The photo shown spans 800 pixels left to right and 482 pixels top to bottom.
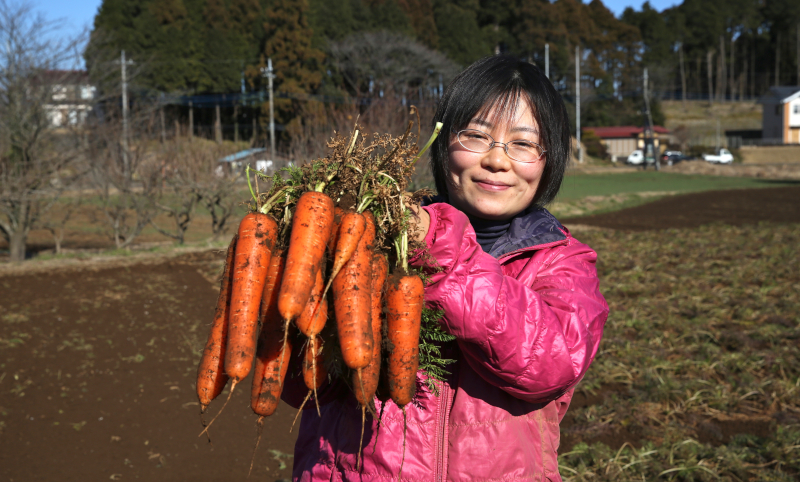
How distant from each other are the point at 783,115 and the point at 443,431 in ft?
260

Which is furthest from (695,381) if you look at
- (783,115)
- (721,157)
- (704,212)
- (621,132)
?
(783,115)

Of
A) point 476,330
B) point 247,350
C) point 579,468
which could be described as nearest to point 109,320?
point 579,468

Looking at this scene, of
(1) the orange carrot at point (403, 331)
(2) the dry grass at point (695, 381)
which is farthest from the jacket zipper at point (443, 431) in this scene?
(2) the dry grass at point (695, 381)

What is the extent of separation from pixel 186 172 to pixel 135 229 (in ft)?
6.26

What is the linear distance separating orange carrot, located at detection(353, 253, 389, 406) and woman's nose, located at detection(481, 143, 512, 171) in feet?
1.53

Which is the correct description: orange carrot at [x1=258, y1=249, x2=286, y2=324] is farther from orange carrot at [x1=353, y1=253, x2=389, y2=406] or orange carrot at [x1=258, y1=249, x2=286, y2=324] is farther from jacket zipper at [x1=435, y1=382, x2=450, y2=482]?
jacket zipper at [x1=435, y1=382, x2=450, y2=482]

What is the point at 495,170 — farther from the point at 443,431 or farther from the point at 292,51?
the point at 292,51

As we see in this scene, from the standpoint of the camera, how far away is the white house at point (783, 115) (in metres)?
66.6

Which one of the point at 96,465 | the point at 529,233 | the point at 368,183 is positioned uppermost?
the point at 368,183

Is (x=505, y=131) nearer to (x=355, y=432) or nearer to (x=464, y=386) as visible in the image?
(x=464, y=386)

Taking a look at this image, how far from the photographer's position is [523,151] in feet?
6.24

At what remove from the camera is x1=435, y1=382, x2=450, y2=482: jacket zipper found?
1768 millimetres

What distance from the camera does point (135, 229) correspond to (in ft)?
49.1

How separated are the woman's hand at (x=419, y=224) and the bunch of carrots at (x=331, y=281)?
20 mm
